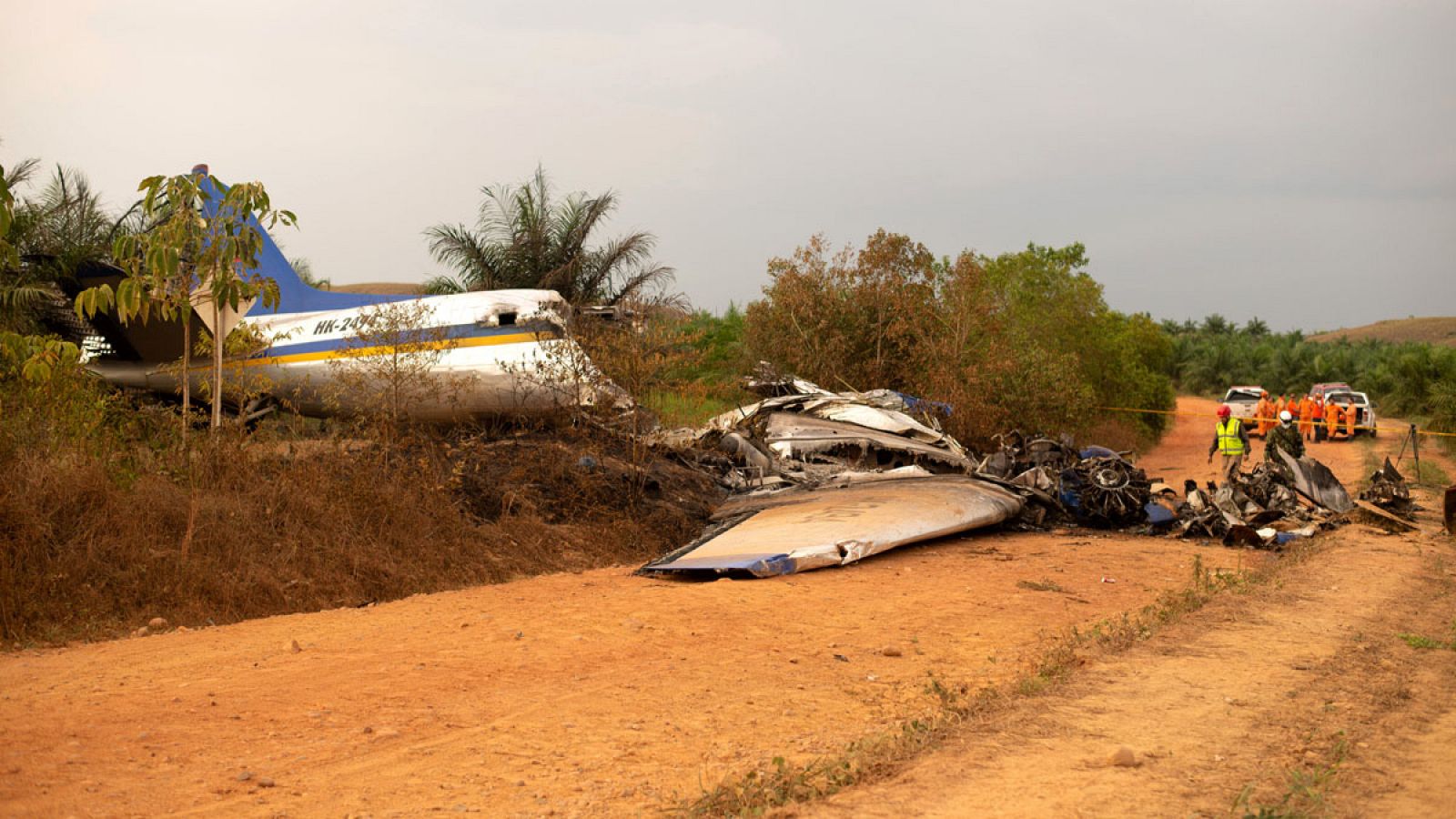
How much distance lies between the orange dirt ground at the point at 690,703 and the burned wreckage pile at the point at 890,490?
1.39 metres

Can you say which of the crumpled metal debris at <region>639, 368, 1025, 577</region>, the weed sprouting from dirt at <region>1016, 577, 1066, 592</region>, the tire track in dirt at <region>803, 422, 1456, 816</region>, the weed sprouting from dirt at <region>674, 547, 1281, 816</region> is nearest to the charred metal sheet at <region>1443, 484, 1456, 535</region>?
the crumpled metal debris at <region>639, 368, 1025, 577</region>

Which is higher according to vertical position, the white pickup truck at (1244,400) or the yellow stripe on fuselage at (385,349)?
the yellow stripe on fuselage at (385,349)

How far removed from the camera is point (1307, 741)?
641cm

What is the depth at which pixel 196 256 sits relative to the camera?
440 inches

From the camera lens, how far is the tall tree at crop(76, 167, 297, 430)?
34.2ft

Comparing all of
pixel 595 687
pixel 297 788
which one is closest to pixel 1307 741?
pixel 595 687

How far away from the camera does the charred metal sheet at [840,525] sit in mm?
12102

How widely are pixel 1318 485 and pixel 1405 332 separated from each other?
11784cm

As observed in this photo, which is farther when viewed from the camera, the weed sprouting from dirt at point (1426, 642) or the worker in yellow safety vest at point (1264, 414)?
the worker in yellow safety vest at point (1264, 414)

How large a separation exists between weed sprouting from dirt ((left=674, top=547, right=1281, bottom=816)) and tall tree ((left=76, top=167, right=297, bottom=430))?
7.06 metres

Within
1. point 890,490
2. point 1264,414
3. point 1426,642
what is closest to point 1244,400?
point 1264,414

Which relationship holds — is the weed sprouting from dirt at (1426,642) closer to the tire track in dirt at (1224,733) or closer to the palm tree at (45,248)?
the tire track in dirt at (1224,733)

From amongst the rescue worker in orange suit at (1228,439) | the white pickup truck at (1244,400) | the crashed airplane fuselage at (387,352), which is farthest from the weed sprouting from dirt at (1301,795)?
the white pickup truck at (1244,400)

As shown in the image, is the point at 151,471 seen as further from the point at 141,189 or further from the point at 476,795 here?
the point at 476,795
